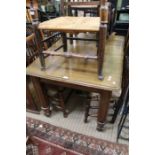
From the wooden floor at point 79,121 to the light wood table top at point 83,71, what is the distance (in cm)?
30

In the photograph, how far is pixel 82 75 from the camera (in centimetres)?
126

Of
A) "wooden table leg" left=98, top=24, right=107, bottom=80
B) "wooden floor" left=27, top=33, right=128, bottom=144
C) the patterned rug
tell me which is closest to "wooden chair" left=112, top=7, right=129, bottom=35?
"wooden floor" left=27, top=33, right=128, bottom=144

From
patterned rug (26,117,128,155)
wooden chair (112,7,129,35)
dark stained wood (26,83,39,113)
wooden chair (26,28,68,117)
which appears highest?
wooden chair (112,7,129,35)

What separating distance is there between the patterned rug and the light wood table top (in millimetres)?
590

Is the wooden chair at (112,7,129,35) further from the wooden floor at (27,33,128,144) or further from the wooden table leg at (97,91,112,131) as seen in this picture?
the wooden table leg at (97,91,112,131)

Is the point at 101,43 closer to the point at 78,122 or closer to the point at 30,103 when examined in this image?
the point at 78,122

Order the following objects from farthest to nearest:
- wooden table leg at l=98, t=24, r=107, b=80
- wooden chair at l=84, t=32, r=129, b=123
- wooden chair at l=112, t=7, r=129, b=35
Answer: wooden chair at l=112, t=7, r=129, b=35 → wooden chair at l=84, t=32, r=129, b=123 → wooden table leg at l=98, t=24, r=107, b=80

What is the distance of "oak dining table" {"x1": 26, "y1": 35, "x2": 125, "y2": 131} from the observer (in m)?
1.17

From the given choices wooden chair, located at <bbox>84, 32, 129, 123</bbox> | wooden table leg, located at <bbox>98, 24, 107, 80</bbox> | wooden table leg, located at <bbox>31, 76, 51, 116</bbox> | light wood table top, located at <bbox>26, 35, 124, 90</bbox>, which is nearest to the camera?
wooden table leg, located at <bbox>98, 24, 107, 80</bbox>
